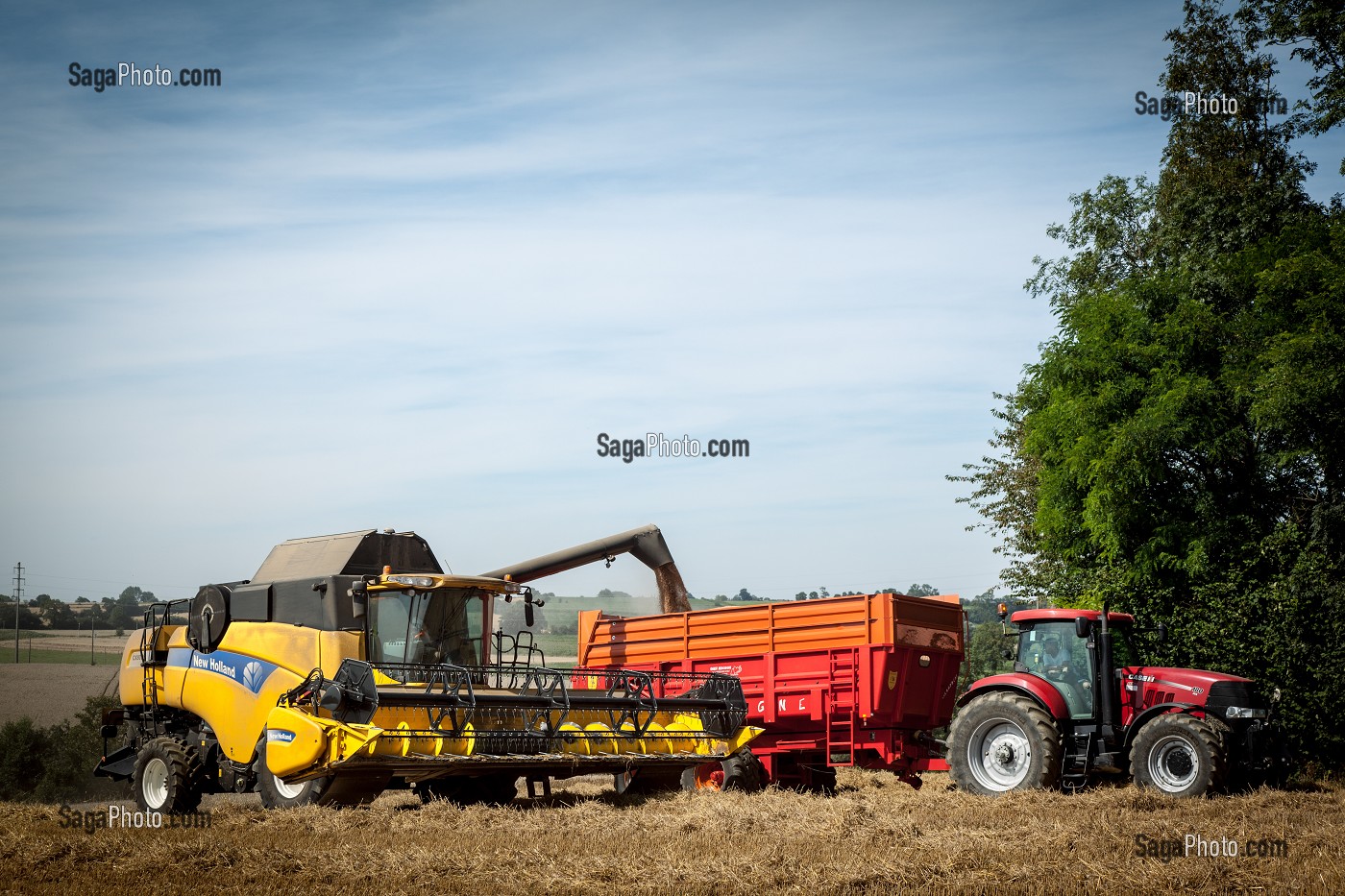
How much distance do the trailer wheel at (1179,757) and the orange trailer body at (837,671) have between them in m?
2.67

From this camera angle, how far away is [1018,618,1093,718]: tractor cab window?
13047mm

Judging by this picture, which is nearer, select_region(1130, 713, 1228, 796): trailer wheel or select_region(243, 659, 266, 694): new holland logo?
select_region(1130, 713, 1228, 796): trailer wheel

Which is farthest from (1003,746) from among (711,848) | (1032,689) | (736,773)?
(711,848)

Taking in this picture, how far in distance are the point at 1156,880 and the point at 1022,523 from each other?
791 inches

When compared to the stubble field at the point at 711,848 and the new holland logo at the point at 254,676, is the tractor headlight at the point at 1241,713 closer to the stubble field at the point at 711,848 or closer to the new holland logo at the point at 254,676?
the stubble field at the point at 711,848

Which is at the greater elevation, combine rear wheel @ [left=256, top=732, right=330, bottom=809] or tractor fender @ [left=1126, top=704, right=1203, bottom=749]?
tractor fender @ [left=1126, top=704, right=1203, bottom=749]

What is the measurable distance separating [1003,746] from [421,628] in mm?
6247

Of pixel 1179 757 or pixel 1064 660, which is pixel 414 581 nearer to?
pixel 1064 660

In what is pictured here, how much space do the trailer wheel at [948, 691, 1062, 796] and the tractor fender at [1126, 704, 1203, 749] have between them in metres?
0.73

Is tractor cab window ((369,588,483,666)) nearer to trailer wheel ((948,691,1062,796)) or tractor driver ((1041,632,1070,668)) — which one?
trailer wheel ((948,691,1062,796))

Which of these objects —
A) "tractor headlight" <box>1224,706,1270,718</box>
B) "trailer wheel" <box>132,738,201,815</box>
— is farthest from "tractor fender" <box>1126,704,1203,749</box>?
"trailer wheel" <box>132,738,201,815</box>

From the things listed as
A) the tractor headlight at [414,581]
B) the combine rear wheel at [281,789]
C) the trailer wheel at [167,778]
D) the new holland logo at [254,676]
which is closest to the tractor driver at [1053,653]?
the tractor headlight at [414,581]

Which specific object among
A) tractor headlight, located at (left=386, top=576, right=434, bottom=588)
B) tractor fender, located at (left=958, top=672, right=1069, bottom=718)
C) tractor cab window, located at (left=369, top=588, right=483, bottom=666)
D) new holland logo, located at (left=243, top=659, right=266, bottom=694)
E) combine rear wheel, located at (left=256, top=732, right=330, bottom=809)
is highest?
tractor headlight, located at (left=386, top=576, right=434, bottom=588)

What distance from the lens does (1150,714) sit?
1254cm
